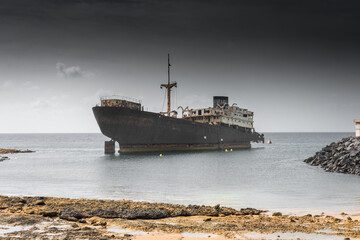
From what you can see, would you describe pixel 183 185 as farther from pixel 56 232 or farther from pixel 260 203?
pixel 56 232

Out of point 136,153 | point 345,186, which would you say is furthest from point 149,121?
point 345,186

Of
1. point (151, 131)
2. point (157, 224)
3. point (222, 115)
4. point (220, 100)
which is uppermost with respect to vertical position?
point (220, 100)

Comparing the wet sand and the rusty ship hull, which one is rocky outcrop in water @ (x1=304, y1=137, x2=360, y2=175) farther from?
the rusty ship hull

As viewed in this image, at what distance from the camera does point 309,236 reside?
7.50 meters

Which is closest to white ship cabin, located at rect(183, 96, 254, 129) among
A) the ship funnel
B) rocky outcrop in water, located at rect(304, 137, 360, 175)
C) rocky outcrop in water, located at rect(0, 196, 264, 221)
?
the ship funnel

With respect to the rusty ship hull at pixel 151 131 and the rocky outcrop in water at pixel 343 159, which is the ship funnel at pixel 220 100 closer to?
the rusty ship hull at pixel 151 131

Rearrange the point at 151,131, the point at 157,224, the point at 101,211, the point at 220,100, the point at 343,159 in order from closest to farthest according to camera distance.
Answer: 1. the point at 157,224
2. the point at 101,211
3. the point at 343,159
4. the point at 151,131
5. the point at 220,100

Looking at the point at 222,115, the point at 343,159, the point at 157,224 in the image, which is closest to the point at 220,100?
the point at 222,115

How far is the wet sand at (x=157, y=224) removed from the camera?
7430mm

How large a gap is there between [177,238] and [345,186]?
13540 millimetres

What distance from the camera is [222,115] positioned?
58.8 meters

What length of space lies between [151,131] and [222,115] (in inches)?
690

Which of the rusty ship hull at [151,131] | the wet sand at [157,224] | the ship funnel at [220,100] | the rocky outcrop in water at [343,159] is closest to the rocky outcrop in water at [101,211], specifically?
the wet sand at [157,224]

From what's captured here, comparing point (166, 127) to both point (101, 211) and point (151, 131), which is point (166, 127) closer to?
point (151, 131)
